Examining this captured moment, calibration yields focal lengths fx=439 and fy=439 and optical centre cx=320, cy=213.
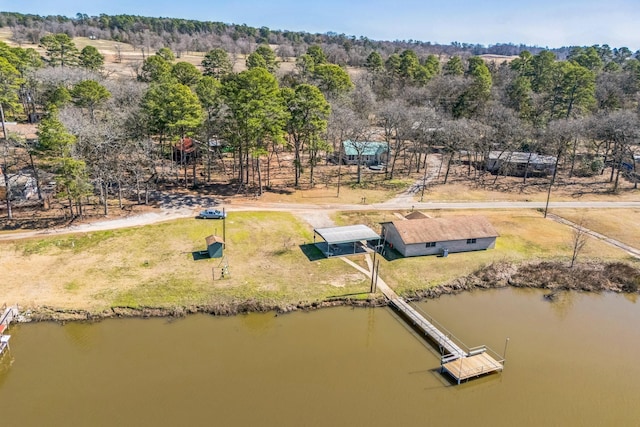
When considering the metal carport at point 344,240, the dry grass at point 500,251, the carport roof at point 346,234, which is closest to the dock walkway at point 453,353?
the dry grass at point 500,251

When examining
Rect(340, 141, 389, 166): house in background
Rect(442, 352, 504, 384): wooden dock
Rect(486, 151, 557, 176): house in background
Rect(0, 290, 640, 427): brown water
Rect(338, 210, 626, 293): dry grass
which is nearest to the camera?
Rect(0, 290, 640, 427): brown water

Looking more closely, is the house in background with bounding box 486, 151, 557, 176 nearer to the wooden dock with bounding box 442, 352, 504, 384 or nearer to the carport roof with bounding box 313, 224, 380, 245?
the carport roof with bounding box 313, 224, 380, 245

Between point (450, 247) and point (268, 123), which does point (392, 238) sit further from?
point (268, 123)

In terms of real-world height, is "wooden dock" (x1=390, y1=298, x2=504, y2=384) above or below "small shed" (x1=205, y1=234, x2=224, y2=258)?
below

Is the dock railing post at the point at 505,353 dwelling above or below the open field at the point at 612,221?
below

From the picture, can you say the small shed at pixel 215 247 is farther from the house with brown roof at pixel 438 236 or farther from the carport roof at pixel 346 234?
the house with brown roof at pixel 438 236

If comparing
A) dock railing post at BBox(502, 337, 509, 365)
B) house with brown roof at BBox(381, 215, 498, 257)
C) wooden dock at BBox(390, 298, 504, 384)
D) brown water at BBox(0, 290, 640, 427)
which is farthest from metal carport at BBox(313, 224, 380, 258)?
dock railing post at BBox(502, 337, 509, 365)
